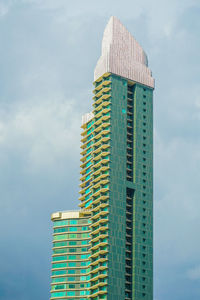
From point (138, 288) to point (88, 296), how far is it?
1389 centimetres

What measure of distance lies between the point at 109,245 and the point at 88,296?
15182 millimetres

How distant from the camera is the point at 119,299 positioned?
19362cm

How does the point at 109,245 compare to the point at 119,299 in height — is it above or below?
above

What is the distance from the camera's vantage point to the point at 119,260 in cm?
19825

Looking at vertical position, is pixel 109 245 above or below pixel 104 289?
above

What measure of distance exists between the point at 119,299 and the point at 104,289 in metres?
4.76

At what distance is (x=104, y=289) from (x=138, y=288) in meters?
10.1

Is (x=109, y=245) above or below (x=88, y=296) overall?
above
